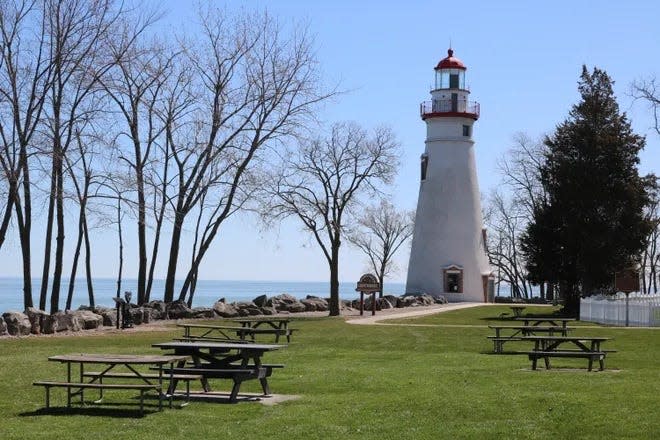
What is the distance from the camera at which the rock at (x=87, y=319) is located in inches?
1207

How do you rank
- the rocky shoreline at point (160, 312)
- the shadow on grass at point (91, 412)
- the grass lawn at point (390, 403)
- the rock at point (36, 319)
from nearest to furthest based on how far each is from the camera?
1. the grass lawn at point (390, 403)
2. the shadow on grass at point (91, 412)
3. the rocky shoreline at point (160, 312)
4. the rock at point (36, 319)

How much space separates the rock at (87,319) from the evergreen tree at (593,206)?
74.2ft

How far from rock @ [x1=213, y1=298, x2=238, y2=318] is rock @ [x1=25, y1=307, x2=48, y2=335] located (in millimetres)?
11618

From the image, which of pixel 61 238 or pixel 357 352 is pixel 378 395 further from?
pixel 61 238

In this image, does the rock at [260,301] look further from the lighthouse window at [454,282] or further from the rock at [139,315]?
the lighthouse window at [454,282]

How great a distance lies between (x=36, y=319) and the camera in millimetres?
28531

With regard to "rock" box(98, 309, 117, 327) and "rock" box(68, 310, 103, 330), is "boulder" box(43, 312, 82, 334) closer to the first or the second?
"rock" box(68, 310, 103, 330)

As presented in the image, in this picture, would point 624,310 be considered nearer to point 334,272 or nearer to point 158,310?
point 334,272

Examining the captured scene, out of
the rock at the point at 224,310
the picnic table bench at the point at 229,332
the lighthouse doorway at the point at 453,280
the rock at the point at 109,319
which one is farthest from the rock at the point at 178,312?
the lighthouse doorway at the point at 453,280

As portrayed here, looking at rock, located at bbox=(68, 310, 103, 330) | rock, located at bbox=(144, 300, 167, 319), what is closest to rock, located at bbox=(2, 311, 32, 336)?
rock, located at bbox=(68, 310, 103, 330)

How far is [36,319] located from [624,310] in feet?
64.9

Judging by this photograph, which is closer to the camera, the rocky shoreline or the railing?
the rocky shoreline

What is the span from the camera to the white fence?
113 feet

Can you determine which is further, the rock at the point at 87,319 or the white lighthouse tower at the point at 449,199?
the white lighthouse tower at the point at 449,199
